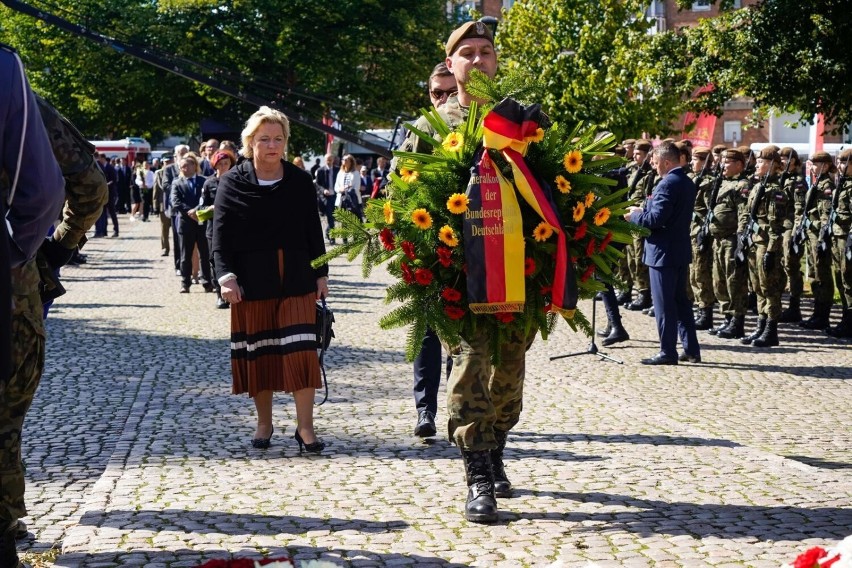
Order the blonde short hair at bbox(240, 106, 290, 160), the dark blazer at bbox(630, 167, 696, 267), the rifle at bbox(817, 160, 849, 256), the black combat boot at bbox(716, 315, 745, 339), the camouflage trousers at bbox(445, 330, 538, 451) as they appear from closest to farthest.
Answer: the camouflage trousers at bbox(445, 330, 538, 451)
the blonde short hair at bbox(240, 106, 290, 160)
the dark blazer at bbox(630, 167, 696, 267)
the black combat boot at bbox(716, 315, 745, 339)
the rifle at bbox(817, 160, 849, 256)

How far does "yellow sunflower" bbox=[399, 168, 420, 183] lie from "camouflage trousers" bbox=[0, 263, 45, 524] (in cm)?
188

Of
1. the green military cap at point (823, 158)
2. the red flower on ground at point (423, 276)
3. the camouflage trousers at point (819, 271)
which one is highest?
the green military cap at point (823, 158)

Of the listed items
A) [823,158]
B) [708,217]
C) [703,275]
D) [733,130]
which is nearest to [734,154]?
[708,217]

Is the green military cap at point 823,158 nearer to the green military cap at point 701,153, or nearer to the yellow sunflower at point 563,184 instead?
the green military cap at point 701,153

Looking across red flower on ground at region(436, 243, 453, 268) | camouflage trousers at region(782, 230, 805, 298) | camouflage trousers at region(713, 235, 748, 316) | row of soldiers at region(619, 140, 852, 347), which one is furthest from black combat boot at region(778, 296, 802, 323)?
red flower on ground at region(436, 243, 453, 268)

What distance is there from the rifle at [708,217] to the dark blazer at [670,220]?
298 cm

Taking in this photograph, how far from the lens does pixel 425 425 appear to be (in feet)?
26.8

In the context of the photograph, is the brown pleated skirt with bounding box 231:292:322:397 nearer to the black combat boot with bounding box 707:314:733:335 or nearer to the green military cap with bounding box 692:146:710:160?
the black combat boot with bounding box 707:314:733:335

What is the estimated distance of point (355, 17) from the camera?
50062 mm

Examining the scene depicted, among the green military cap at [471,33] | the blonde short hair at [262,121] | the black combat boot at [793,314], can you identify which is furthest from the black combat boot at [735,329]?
the green military cap at [471,33]

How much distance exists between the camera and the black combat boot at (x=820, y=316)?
15.3 metres

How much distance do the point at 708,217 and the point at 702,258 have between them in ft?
1.73

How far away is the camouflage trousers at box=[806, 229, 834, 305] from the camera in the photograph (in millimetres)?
15234

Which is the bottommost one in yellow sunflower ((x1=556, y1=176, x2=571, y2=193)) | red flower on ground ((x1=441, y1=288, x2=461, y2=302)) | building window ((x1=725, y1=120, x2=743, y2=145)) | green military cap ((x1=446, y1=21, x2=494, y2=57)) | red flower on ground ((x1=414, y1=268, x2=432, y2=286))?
red flower on ground ((x1=441, y1=288, x2=461, y2=302))
